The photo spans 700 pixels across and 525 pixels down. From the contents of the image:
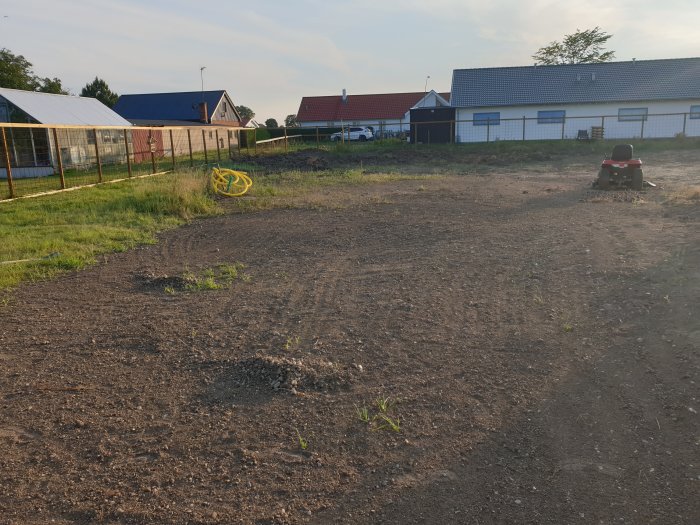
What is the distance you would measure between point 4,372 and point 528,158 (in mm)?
25735

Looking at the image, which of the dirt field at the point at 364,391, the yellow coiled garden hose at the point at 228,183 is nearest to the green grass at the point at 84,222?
the yellow coiled garden hose at the point at 228,183

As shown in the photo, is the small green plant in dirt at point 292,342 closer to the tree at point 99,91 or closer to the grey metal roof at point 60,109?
the grey metal roof at point 60,109

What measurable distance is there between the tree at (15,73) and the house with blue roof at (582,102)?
4032 cm

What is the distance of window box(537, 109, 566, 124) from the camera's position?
36.0m

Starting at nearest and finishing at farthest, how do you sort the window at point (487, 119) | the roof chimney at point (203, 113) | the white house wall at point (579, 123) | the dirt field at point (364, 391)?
the dirt field at point (364, 391)
the white house wall at point (579, 123)
the window at point (487, 119)
the roof chimney at point (203, 113)

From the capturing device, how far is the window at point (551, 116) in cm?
3597

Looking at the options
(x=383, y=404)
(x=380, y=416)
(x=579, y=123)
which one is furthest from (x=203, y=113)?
(x=380, y=416)

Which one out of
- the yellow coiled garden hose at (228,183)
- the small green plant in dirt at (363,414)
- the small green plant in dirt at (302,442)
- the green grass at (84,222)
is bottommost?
the small green plant in dirt at (302,442)

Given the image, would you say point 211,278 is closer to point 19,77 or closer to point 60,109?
point 60,109

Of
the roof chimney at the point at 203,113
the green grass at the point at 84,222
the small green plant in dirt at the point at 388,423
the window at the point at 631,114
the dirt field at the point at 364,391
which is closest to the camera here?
the dirt field at the point at 364,391

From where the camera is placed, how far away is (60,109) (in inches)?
1007

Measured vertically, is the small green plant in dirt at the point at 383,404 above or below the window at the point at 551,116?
below

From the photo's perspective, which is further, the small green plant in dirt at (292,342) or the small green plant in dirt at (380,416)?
the small green plant in dirt at (292,342)

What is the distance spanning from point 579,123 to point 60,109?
2951 cm
